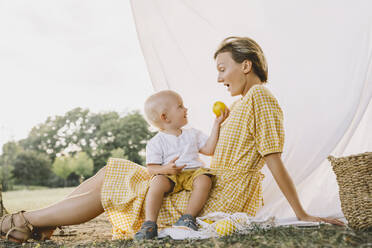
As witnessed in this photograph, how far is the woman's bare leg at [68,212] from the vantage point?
2301 mm

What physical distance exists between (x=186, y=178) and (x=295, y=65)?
1175mm

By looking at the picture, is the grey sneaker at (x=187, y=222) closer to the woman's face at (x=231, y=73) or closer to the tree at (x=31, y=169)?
the woman's face at (x=231, y=73)

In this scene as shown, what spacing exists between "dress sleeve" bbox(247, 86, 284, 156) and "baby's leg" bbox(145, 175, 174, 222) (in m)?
0.57

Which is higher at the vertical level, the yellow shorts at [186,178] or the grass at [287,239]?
the yellow shorts at [186,178]

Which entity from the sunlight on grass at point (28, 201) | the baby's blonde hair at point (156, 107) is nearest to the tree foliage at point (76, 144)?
the sunlight on grass at point (28, 201)

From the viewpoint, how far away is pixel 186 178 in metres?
2.24

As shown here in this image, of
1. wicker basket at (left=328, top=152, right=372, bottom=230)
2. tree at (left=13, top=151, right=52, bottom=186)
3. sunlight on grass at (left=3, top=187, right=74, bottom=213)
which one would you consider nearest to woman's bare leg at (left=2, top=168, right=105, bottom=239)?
wicker basket at (left=328, top=152, right=372, bottom=230)

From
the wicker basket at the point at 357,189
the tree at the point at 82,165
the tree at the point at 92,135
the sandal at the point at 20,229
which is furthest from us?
the tree at the point at 92,135

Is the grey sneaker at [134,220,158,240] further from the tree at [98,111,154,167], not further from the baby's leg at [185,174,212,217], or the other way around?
the tree at [98,111,154,167]

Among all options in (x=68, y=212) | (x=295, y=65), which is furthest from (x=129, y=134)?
(x=68, y=212)

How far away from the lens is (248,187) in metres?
2.26

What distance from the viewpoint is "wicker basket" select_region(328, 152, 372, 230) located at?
1858 mm

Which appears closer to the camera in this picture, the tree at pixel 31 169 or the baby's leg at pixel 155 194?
the baby's leg at pixel 155 194

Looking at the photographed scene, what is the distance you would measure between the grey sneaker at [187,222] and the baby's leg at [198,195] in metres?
0.06
